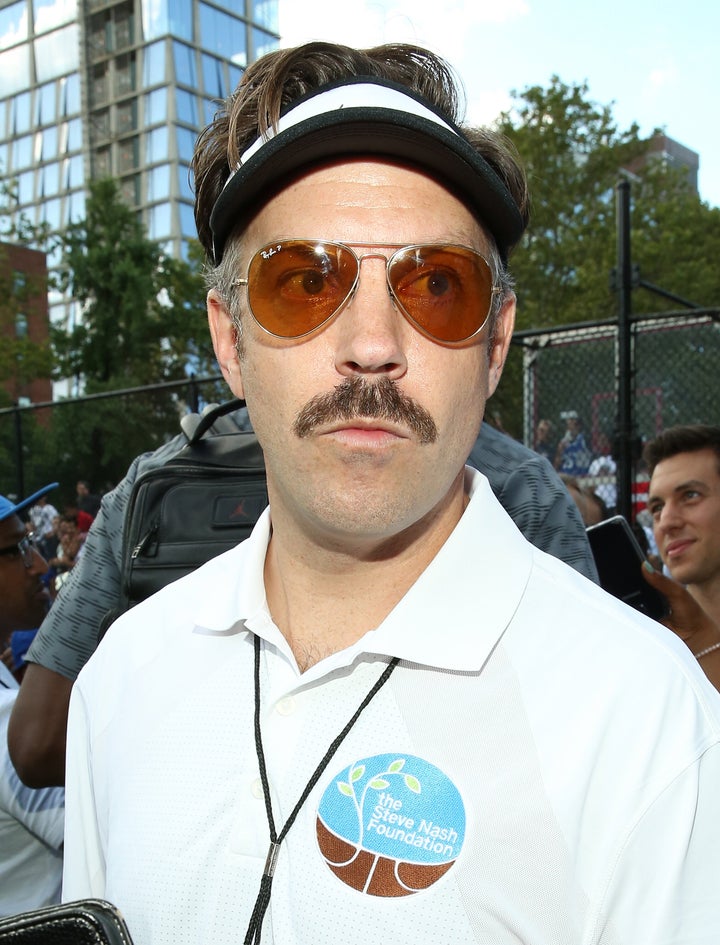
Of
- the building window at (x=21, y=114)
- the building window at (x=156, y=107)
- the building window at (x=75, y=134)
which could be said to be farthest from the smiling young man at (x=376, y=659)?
the building window at (x=21, y=114)

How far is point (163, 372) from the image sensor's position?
27734 millimetres

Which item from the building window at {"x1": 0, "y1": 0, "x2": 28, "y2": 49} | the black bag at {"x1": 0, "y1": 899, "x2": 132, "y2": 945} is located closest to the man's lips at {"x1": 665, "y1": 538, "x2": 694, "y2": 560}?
the black bag at {"x1": 0, "y1": 899, "x2": 132, "y2": 945}

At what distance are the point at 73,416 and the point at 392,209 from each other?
31.0 ft

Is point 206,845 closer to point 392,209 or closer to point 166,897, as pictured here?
point 166,897

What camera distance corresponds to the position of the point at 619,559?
110 inches

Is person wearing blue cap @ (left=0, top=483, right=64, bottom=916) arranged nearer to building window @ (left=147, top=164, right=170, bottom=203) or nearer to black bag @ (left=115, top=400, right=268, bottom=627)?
black bag @ (left=115, top=400, right=268, bottom=627)

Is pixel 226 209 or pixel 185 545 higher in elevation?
pixel 226 209

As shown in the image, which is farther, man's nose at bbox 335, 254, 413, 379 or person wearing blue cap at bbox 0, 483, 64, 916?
person wearing blue cap at bbox 0, 483, 64, 916

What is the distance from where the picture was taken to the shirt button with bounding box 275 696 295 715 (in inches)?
53.2

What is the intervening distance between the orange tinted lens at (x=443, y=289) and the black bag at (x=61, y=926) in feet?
3.25

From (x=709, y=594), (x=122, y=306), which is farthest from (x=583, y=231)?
(x=709, y=594)

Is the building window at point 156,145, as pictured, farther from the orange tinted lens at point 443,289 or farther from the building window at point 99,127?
the orange tinted lens at point 443,289

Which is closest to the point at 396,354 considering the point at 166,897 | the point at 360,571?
the point at 360,571

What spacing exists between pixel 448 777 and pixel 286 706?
306 millimetres
